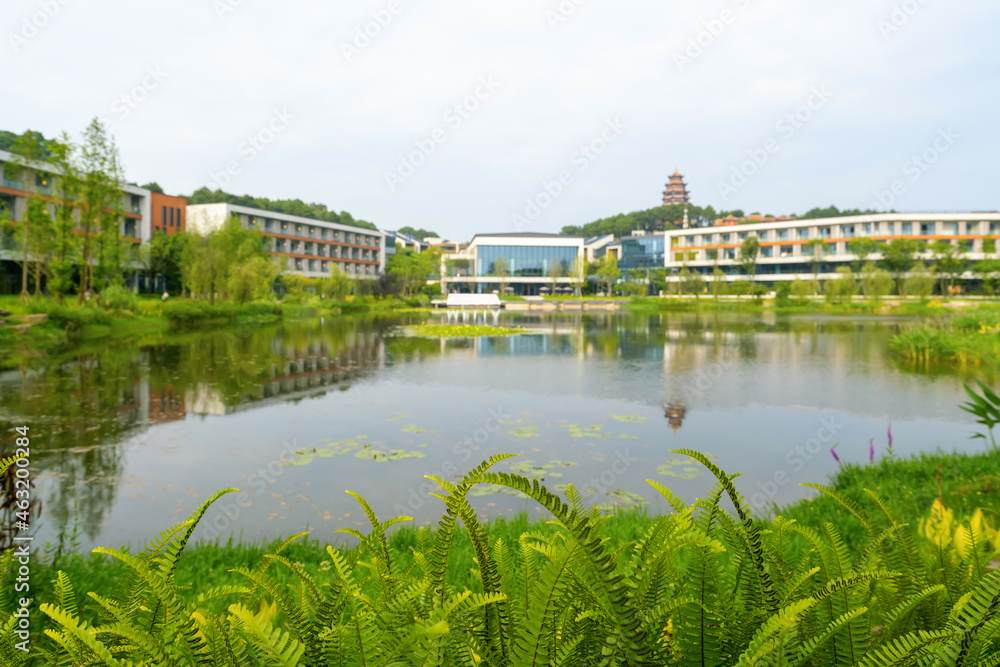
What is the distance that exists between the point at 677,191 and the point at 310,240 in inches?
3578

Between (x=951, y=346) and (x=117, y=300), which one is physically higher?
(x=117, y=300)

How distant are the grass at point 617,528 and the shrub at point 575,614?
1.86m

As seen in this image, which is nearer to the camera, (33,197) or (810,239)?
(33,197)

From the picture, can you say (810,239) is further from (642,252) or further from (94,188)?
(94,188)

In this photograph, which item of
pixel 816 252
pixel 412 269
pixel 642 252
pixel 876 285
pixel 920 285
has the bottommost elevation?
pixel 920 285

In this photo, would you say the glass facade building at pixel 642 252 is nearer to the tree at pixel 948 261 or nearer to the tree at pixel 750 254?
the tree at pixel 750 254

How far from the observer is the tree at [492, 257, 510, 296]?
79875 mm

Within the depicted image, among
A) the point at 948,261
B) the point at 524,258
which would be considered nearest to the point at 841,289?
the point at 948,261

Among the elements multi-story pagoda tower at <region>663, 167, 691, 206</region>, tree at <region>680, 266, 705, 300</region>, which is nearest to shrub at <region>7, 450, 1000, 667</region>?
tree at <region>680, 266, 705, 300</region>

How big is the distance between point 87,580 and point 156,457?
4.22 m

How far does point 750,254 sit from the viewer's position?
239ft

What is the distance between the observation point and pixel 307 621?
129cm

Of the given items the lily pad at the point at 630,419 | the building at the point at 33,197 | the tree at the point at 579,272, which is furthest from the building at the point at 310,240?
the lily pad at the point at 630,419

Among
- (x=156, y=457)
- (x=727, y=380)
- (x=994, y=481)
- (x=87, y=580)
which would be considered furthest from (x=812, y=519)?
(x=727, y=380)
